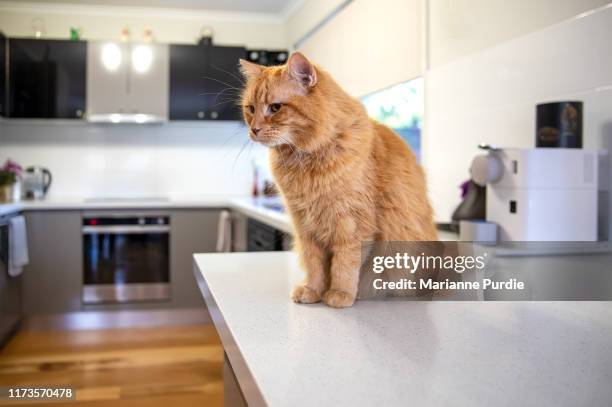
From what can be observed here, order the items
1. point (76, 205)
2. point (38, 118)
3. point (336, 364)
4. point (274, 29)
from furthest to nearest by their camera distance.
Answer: point (274, 29) < point (38, 118) < point (76, 205) < point (336, 364)

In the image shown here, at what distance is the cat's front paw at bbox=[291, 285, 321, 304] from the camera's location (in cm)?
95

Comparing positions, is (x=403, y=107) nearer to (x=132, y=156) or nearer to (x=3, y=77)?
(x=132, y=156)

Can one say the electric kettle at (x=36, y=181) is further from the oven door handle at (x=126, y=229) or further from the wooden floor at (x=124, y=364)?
the wooden floor at (x=124, y=364)

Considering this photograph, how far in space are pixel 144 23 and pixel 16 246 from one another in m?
2.21

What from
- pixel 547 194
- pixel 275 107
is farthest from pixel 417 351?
pixel 547 194

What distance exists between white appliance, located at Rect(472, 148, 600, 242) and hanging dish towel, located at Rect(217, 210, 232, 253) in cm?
293

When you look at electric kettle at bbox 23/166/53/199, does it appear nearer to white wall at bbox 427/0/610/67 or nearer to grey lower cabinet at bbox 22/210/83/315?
grey lower cabinet at bbox 22/210/83/315

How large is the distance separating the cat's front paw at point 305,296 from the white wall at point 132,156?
12.3 feet

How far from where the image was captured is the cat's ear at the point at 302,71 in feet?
2.90

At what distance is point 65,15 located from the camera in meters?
4.61

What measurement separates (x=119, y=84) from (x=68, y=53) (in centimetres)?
45

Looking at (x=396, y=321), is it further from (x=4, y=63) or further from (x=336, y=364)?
(x=4, y=63)

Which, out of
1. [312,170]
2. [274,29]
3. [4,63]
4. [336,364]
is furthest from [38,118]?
[336,364]

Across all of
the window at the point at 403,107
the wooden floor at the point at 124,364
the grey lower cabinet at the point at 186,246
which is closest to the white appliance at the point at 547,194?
the window at the point at 403,107
